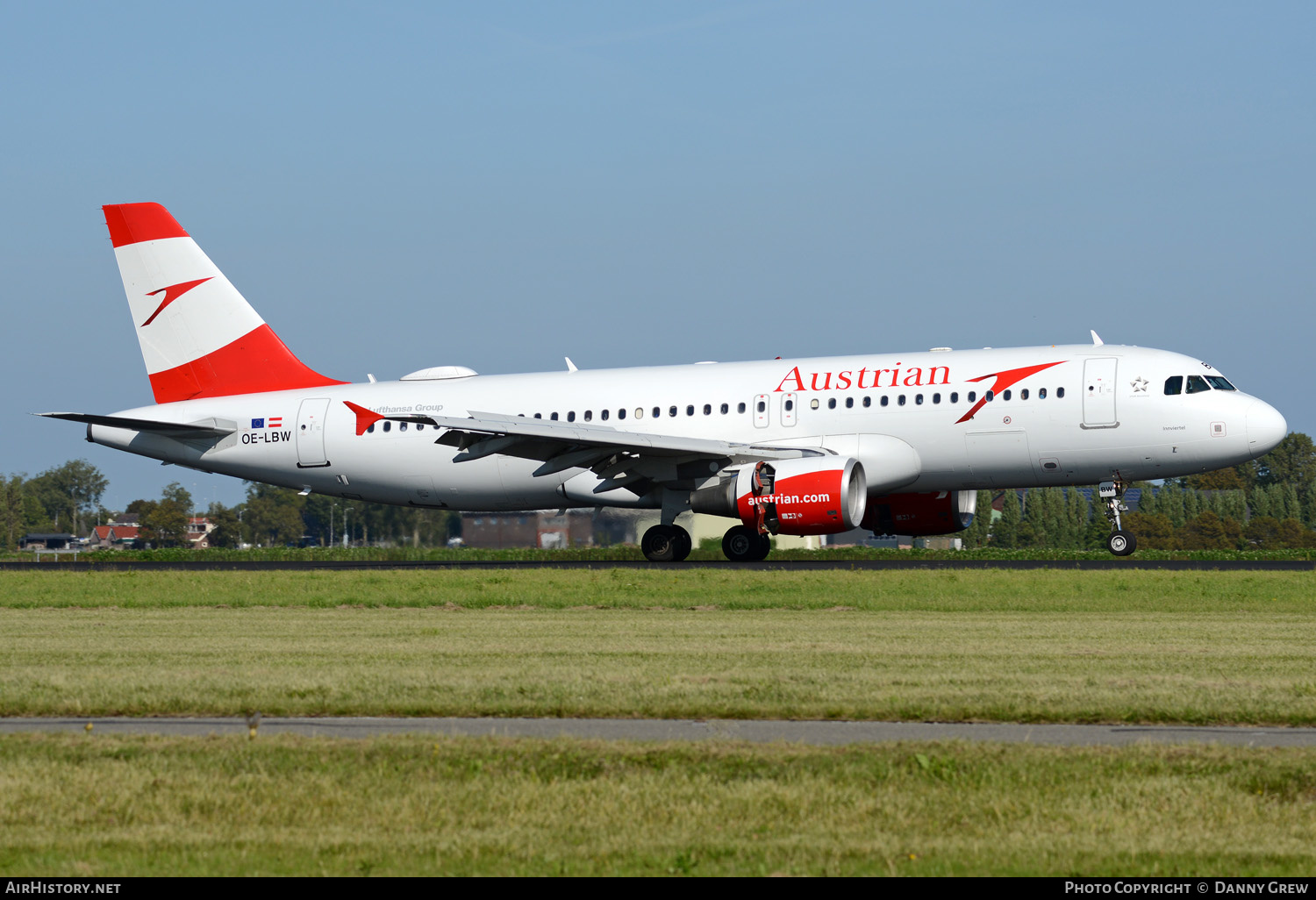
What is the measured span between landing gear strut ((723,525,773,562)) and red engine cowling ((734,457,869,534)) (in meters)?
2.29

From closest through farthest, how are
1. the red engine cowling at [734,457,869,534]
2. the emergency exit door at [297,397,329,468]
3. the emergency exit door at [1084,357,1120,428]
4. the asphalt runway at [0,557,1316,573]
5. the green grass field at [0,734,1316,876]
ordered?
1. the green grass field at [0,734,1316,876]
2. the asphalt runway at [0,557,1316,573]
3. the red engine cowling at [734,457,869,534]
4. the emergency exit door at [1084,357,1120,428]
5. the emergency exit door at [297,397,329,468]

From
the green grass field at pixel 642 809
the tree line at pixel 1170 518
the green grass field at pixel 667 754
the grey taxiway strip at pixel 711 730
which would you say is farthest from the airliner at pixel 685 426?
the tree line at pixel 1170 518

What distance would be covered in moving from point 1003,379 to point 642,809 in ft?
73.3

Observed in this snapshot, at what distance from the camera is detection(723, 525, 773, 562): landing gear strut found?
29938 millimetres

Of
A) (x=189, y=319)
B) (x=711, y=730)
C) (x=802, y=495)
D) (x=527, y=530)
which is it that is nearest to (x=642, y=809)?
(x=711, y=730)

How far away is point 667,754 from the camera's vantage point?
8117 millimetres

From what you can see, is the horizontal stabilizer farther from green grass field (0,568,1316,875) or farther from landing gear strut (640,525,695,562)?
green grass field (0,568,1316,875)

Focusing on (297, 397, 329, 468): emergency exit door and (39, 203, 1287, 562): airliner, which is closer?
(39, 203, 1287, 562): airliner

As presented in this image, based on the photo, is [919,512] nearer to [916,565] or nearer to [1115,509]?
[916,565]

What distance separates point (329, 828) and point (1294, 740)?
5869 millimetres

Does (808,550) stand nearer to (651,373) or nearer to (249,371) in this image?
(651,373)

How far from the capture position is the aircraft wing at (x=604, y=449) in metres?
28.2

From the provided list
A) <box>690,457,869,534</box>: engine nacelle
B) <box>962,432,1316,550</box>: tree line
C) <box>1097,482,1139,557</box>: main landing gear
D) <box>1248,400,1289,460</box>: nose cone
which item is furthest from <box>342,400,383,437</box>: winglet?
<box>962,432,1316,550</box>: tree line
